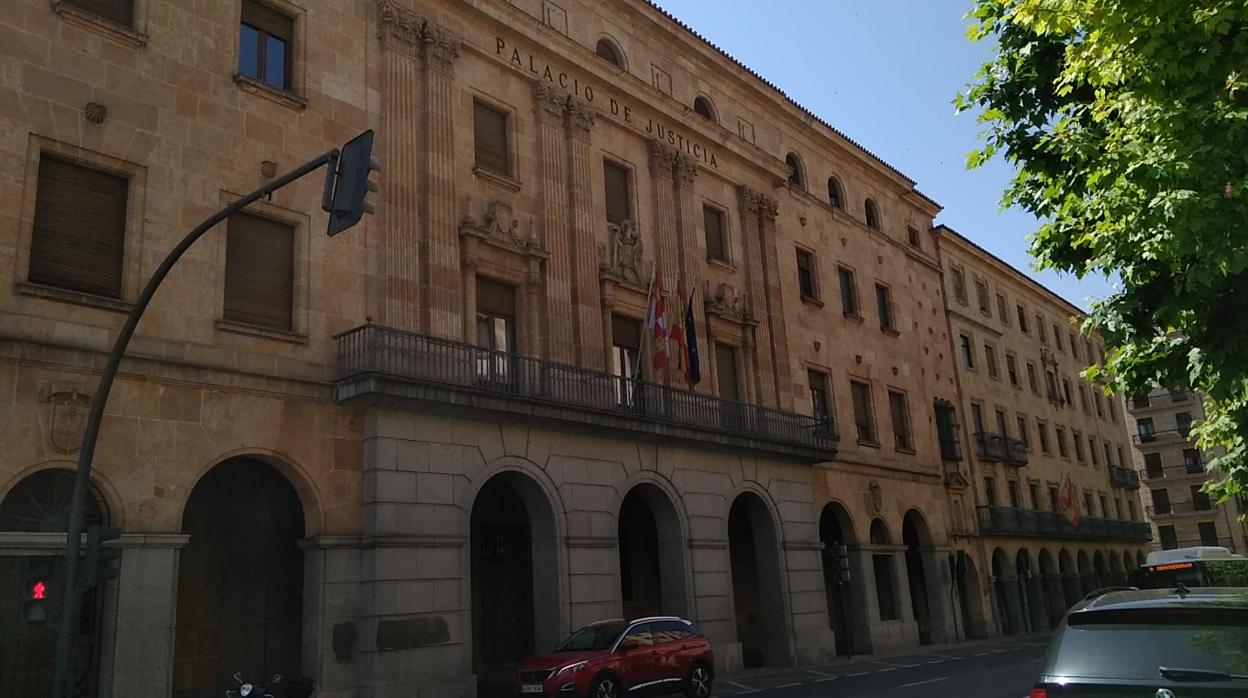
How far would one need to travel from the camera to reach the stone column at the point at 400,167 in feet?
59.7

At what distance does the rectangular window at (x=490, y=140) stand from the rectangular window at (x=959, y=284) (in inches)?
1015

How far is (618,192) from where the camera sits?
2444cm

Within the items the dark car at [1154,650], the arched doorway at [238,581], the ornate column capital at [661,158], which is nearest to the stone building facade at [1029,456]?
the ornate column capital at [661,158]

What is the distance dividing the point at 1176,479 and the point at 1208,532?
4025 mm

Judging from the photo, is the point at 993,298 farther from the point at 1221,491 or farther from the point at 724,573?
the point at 1221,491

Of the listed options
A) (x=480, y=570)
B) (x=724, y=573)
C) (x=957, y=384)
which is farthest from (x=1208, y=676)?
(x=957, y=384)

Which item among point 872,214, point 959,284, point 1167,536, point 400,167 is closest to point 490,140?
point 400,167

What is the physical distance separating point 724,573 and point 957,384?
19.0 meters

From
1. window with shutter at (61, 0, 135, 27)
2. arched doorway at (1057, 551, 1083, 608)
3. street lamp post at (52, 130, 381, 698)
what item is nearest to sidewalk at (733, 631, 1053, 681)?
arched doorway at (1057, 551, 1083, 608)

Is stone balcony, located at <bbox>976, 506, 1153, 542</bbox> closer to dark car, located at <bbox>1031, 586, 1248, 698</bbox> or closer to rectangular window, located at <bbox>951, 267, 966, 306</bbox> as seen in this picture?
rectangular window, located at <bbox>951, 267, 966, 306</bbox>

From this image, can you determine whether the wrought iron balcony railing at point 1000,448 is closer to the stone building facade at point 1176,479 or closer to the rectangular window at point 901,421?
the rectangular window at point 901,421

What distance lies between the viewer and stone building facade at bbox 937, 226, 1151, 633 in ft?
126

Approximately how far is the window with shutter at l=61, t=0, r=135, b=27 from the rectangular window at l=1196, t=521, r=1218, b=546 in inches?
2756

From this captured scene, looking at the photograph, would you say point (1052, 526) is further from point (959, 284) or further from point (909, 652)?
point (909, 652)
